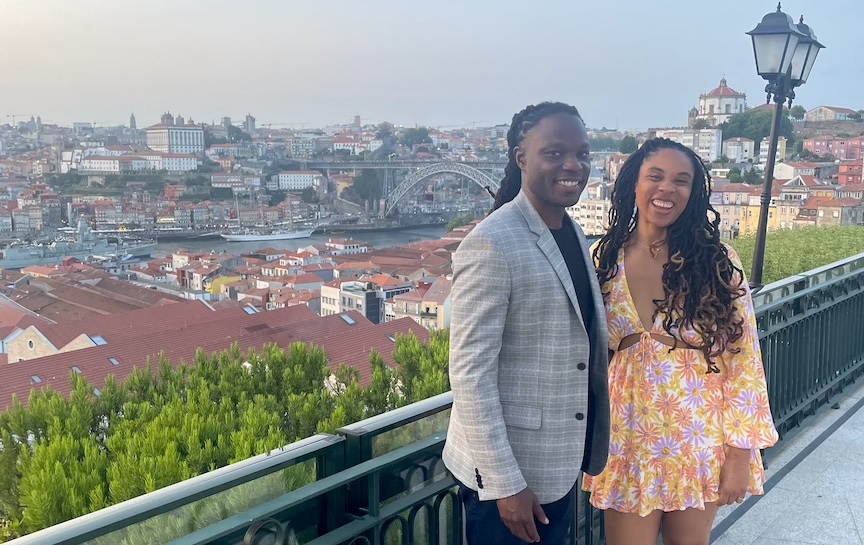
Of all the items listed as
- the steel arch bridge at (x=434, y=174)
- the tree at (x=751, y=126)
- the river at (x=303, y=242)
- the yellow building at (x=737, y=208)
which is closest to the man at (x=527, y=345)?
the yellow building at (x=737, y=208)

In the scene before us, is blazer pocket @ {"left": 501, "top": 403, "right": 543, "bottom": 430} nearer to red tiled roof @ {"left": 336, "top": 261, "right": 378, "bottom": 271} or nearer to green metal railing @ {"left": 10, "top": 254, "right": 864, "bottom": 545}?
green metal railing @ {"left": 10, "top": 254, "right": 864, "bottom": 545}

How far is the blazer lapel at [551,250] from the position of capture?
37.8 inches

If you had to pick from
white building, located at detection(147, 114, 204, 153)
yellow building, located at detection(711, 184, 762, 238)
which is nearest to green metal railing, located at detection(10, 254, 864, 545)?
yellow building, located at detection(711, 184, 762, 238)

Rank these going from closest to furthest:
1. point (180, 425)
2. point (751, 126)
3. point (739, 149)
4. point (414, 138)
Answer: point (180, 425) < point (751, 126) < point (739, 149) < point (414, 138)

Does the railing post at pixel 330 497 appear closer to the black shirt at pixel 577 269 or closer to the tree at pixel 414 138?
the black shirt at pixel 577 269

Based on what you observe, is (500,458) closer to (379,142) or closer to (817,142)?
(817,142)

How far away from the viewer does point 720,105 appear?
157 feet

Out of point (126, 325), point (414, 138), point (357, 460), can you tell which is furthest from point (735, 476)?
point (414, 138)

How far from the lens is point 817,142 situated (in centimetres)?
4319

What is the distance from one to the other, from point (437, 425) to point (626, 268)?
399mm

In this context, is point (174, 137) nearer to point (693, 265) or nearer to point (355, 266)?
point (355, 266)

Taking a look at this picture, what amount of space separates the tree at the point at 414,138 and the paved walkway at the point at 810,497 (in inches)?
2958

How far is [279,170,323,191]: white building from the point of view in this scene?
218 feet

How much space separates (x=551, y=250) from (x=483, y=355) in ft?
0.53
